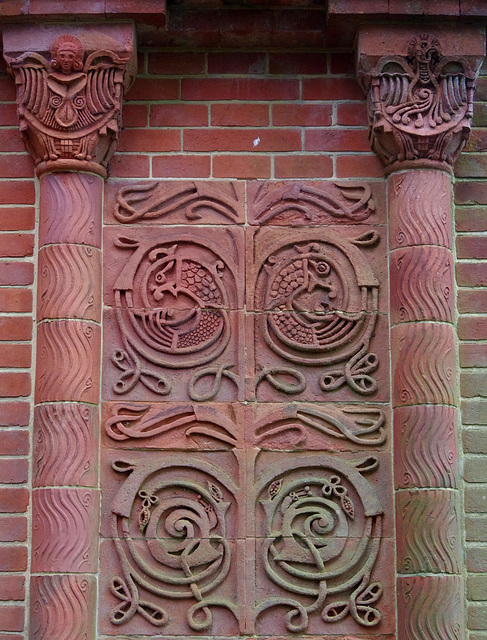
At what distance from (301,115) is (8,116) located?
1286 millimetres

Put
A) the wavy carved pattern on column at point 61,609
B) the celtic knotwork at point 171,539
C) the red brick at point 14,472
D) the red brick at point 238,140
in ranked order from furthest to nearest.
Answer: the red brick at point 238,140 < the red brick at point 14,472 < the celtic knotwork at point 171,539 < the wavy carved pattern on column at point 61,609

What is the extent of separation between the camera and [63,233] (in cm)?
454

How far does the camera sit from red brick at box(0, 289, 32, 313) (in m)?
4.61

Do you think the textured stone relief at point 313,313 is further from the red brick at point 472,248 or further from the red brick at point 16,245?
the red brick at point 16,245

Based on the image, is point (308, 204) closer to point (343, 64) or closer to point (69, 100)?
point (343, 64)

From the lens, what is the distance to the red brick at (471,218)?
473 centimetres

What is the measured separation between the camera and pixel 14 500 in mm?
4441

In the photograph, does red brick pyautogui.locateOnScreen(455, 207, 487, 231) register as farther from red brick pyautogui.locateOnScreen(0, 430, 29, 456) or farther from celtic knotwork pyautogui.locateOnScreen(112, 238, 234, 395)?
red brick pyautogui.locateOnScreen(0, 430, 29, 456)

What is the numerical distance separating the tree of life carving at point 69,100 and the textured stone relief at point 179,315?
43 cm

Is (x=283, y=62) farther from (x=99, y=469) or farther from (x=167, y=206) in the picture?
(x=99, y=469)

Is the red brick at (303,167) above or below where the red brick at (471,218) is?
above

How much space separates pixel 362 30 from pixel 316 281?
109cm

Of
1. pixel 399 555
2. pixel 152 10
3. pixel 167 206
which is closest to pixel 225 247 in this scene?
pixel 167 206

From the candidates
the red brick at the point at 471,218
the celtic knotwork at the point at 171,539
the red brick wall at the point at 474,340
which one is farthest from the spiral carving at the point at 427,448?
the red brick at the point at 471,218
